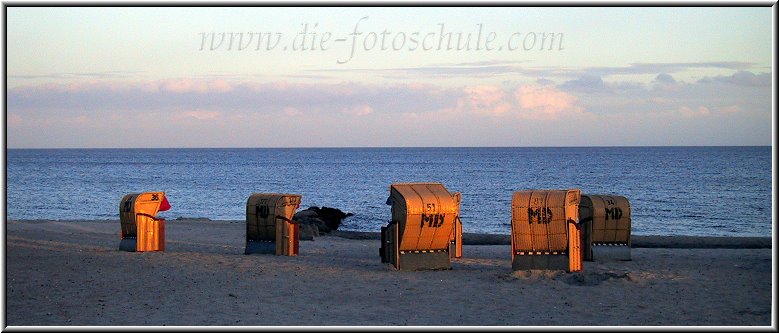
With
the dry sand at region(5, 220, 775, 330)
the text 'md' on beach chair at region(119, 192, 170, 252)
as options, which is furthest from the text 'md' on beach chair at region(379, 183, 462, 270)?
the text 'md' on beach chair at region(119, 192, 170, 252)

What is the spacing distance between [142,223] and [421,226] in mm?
7990

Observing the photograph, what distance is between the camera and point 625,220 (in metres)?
20.4

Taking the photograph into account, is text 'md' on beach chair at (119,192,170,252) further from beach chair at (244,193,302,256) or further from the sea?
the sea

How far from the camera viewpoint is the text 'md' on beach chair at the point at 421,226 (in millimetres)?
18203

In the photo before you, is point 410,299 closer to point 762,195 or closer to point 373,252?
point 373,252

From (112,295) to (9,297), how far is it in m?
1.75

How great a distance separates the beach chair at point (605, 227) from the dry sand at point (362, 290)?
49 centimetres

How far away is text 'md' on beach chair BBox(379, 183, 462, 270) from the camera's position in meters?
18.2

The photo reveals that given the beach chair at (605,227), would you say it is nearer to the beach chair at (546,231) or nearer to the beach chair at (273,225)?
the beach chair at (546,231)

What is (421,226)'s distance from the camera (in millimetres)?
18375

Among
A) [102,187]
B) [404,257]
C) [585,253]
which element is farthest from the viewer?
[102,187]

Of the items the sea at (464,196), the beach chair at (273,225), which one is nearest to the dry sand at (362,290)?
the beach chair at (273,225)

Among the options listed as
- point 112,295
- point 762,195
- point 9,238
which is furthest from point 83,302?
point 762,195

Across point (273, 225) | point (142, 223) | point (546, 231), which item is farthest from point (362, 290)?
point (142, 223)
